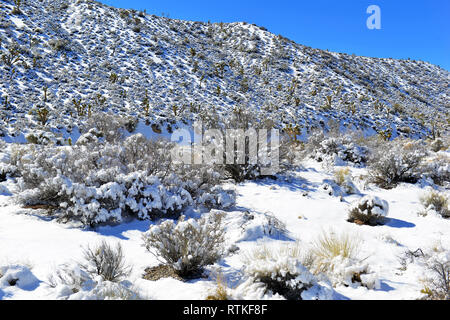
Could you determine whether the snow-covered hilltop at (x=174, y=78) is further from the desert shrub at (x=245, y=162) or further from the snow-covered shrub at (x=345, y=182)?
the snow-covered shrub at (x=345, y=182)

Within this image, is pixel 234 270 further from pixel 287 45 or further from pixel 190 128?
pixel 287 45

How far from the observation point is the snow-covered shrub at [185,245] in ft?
11.6

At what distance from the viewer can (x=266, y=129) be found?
33.4ft

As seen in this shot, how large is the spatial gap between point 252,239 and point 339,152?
27.7 ft

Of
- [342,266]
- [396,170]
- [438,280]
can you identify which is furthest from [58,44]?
[438,280]

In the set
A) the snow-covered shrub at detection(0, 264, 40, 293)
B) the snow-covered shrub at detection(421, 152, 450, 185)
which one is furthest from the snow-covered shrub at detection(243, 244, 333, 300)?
the snow-covered shrub at detection(421, 152, 450, 185)

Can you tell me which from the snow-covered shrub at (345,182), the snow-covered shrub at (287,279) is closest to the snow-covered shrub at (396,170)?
the snow-covered shrub at (345,182)

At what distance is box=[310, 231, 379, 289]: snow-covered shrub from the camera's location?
3242 millimetres

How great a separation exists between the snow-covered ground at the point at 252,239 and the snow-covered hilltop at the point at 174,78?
9100 millimetres

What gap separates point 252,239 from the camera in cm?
493

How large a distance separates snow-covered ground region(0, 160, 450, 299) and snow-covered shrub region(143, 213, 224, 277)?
177 millimetres

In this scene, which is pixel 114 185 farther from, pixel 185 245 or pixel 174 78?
pixel 174 78

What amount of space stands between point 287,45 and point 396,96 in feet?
52.3
